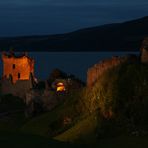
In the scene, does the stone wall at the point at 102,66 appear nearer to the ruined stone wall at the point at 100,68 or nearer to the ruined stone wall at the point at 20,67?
the ruined stone wall at the point at 100,68

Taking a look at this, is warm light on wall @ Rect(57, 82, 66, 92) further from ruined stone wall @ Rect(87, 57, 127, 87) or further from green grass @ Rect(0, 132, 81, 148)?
green grass @ Rect(0, 132, 81, 148)

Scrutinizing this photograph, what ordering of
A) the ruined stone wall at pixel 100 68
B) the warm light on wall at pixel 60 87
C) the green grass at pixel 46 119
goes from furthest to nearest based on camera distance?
the warm light on wall at pixel 60 87
the green grass at pixel 46 119
the ruined stone wall at pixel 100 68

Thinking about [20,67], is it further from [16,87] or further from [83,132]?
[83,132]

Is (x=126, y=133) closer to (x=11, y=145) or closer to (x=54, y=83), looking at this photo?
(x=11, y=145)

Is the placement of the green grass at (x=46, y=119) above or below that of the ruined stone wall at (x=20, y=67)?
below

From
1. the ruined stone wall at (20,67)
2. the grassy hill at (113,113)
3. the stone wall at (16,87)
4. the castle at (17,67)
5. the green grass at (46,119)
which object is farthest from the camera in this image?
the ruined stone wall at (20,67)

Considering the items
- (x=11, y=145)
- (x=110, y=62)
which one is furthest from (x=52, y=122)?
(x=11, y=145)

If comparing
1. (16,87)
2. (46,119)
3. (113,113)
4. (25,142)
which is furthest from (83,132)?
(16,87)

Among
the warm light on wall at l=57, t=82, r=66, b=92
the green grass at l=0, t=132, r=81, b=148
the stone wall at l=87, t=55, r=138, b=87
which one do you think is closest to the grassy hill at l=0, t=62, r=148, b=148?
the stone wall at l=87, t=55, r=138, b=87

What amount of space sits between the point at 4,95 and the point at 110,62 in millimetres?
33265

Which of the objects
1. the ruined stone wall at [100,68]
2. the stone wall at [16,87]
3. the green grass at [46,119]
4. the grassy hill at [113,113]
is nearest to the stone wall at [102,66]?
the ruined stone wall at [100,68]

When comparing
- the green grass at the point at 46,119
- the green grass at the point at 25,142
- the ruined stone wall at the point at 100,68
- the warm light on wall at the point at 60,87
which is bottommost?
the green grass at the point at 46,119

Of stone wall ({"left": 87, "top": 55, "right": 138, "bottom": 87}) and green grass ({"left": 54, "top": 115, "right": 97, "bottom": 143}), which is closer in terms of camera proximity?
green grass ({"left": 54, "top": 115, "right": 97, "bottom": 143})

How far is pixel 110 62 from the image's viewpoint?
4766cm
